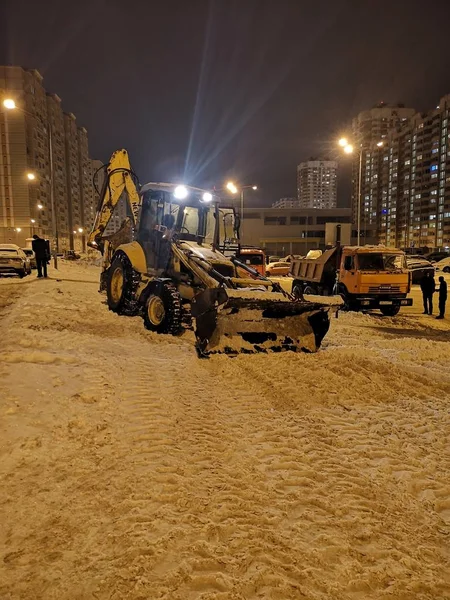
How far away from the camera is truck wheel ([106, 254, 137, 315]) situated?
10.4m

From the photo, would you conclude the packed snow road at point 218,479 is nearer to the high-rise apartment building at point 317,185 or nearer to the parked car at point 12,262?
the parked car at point 12,262

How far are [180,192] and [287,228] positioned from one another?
8449 centimetres

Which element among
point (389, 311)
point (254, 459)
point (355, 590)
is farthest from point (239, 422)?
point (389, 311)

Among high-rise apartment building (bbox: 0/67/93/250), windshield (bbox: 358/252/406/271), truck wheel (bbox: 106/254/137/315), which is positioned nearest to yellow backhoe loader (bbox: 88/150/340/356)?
truck wheel (bbox: 106/254/137/315)

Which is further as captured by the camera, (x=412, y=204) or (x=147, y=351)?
(x=412, y=204)

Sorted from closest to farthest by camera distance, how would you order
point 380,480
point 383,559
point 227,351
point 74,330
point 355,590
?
point 355,590 → point 383,559 → point 380,480 → point 227,351 → point 74,330

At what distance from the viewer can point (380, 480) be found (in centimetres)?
338

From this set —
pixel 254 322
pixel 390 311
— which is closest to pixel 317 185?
pixel 390 311

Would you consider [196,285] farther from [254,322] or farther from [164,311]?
[254,322]

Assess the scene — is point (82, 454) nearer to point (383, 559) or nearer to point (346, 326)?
point (383, 559)

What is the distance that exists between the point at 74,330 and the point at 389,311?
10918 mm

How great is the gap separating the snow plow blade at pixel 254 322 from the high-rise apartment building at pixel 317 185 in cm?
18141

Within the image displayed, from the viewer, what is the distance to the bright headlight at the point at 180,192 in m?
9.51

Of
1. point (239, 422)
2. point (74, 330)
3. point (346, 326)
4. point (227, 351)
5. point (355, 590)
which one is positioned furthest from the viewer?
point (346, 326)
